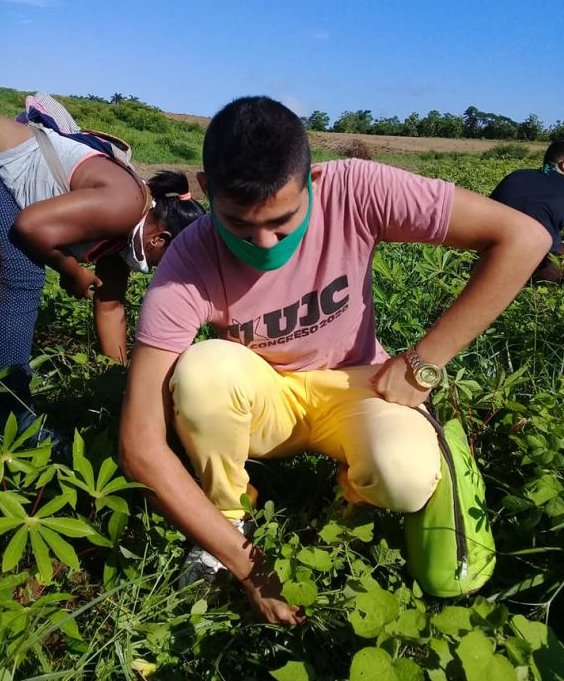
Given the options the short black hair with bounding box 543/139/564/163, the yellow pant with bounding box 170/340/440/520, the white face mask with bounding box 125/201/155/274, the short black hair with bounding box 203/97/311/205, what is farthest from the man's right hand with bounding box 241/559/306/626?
the short black hair with bounding box 543/139/564/163

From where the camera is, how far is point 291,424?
1852 mm

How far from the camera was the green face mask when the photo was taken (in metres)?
1.53

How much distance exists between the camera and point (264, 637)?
4.98ft

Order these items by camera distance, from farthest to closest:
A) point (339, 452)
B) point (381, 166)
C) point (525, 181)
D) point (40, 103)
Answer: point (525, 181) → point (40, 103) → point (339, 452) → point (381, 166)

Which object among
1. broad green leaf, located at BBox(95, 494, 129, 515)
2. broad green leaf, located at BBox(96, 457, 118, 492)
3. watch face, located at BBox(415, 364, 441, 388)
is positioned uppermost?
watch face, located at BBox(415, 364, 441, 388)

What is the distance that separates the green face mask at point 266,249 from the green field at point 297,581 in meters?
0.54

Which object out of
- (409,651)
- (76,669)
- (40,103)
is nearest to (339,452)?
(409,651)

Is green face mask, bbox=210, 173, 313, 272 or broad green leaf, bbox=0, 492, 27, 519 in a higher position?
green face mask, bbox=210, 173, 313, 272

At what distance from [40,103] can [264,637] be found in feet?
6.27

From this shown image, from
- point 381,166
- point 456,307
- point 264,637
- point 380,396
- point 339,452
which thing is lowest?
point 264,637

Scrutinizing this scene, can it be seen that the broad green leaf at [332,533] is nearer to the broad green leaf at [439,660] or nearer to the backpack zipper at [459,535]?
the backpack zipper at [459,535]

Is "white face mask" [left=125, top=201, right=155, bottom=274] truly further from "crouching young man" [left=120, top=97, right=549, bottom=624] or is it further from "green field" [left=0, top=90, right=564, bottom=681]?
"crouching young man" [left=120, top=97, right=549, bottom=624]

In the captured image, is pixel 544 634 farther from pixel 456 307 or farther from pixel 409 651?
pixel 456 307

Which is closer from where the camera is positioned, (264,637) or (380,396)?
(264,637)
